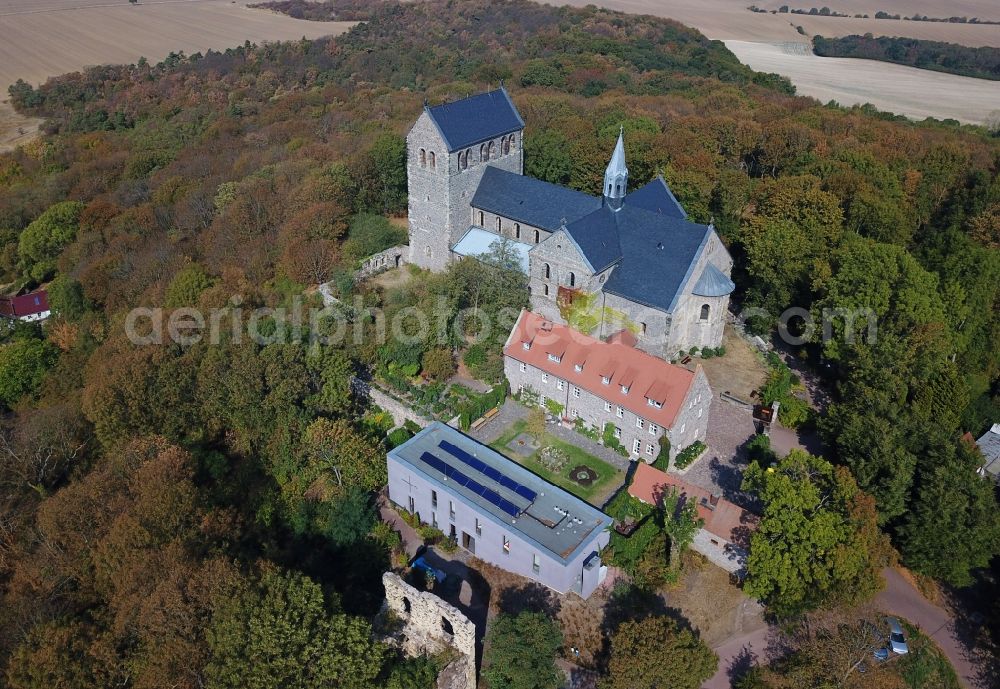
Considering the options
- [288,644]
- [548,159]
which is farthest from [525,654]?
[548,159]

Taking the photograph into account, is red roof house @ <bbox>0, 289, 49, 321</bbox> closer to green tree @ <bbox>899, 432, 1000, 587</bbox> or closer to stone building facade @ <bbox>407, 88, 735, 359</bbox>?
stone building facade @ <bbox>407, 88, 735, 359</bbox>

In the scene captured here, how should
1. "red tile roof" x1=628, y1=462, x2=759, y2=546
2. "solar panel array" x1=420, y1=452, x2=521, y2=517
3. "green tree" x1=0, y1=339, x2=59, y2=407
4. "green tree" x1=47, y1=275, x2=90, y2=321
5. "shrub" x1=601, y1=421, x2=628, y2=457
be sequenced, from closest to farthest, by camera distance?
1. "red tile roof" x1=628, y1=462, x2=759, y2=546
2. "solar panel array" x1=420, y1=452, x2=521, y2=517
3. "shrub" x1=601, y1=421, x2=628, y2=457
4. "green tree" x1=0, y1=339, x2=59, y2=407
5. "green tree" x1=47, y1=275, x2=90, y2=321

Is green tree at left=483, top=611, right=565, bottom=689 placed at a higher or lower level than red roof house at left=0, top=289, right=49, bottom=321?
higher

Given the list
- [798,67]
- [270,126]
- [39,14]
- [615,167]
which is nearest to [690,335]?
[615,167]

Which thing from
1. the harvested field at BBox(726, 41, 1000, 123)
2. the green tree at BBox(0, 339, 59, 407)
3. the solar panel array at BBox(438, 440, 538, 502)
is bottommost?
the green tree at BBox(0, 339, 59, 407)

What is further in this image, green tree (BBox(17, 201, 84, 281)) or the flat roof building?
green tree (BBox(17, 201, 84, 281))

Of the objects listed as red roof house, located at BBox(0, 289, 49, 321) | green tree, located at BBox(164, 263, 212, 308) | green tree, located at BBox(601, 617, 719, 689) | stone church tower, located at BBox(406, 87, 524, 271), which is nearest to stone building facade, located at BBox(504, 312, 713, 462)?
green tree, located at BBox(601, 617, 719, 689)

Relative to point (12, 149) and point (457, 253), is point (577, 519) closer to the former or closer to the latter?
point (457, 253)
